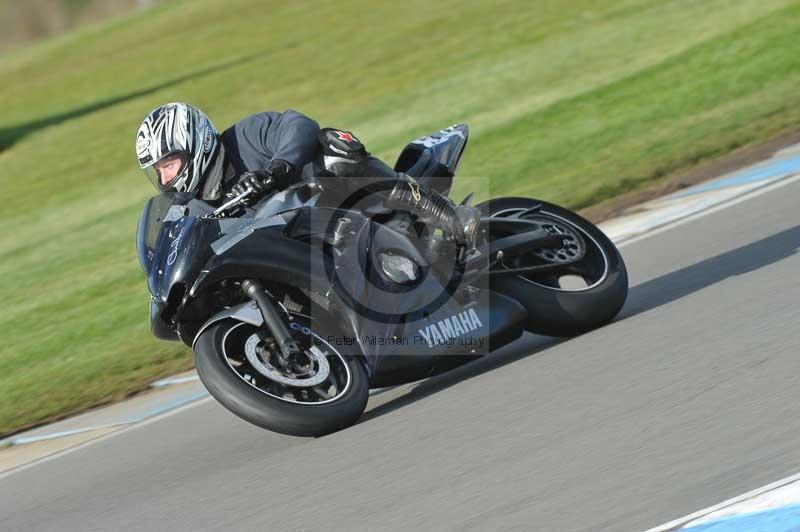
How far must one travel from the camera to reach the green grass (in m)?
10.8

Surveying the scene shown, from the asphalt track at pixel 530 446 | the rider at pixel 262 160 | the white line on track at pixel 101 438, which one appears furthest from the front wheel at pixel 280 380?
the white line on track at pixel 101 438

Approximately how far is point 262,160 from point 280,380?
3.84ft

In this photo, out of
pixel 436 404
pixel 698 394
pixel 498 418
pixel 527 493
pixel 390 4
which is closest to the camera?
pixel 527 493

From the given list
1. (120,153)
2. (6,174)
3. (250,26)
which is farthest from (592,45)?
(250,26)

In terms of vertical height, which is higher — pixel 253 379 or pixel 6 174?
pixel 253 379

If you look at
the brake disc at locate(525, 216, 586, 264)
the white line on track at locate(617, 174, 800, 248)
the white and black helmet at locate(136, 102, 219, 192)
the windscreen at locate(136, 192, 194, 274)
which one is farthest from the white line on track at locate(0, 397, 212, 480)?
the white line on track at locate(617, 174, 800, 248)

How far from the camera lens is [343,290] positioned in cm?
588

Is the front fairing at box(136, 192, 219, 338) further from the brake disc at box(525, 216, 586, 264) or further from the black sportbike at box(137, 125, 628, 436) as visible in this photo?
the brake disc at box(525, 216, 586, 264)

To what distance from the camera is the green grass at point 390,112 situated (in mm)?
10805

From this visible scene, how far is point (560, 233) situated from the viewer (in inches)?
263

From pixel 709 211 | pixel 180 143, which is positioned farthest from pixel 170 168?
pixel 709 211

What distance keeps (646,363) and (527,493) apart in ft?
4.87

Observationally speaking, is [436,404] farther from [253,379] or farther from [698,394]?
[698,394]

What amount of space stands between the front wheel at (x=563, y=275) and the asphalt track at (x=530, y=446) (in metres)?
0.12
